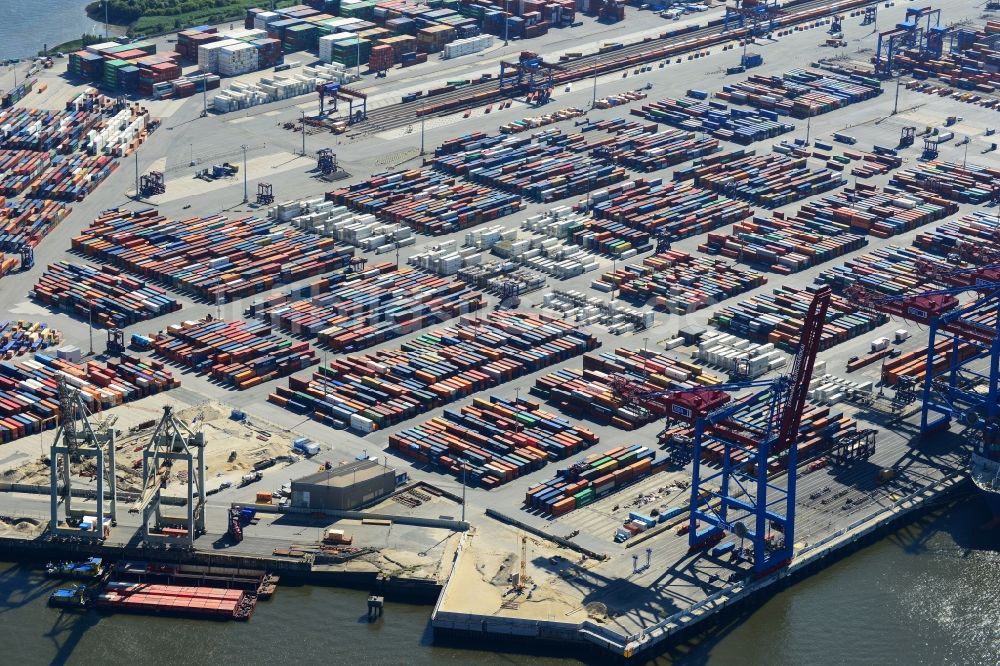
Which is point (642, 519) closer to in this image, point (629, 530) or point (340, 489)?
point (629, 530)

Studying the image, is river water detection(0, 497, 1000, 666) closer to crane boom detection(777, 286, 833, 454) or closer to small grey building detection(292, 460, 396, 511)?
small grey building detection(292, 460, 396, 511)

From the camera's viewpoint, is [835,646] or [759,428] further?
[759,428]

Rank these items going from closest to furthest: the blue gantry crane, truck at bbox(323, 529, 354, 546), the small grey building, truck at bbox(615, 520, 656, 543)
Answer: the blue gantry crane → truck at bbox(323, 529, 354, 546) → truck at bbox(615, 520, 656, 543) → the small grey building

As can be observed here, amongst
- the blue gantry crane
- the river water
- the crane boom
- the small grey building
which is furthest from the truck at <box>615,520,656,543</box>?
the small grey building

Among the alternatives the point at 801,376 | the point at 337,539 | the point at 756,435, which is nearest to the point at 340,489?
the point at 337,539

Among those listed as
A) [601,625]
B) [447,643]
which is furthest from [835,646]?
[447,643]

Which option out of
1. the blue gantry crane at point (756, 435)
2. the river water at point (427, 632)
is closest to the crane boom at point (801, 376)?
the blue gantry crane at point (756, 435)

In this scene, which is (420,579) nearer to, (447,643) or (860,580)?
(447,643)
